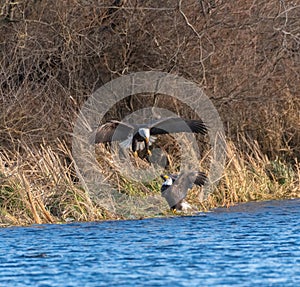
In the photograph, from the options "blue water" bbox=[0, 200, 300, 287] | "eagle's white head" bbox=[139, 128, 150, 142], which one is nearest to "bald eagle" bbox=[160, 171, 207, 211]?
"blue water" bbox=[0, 200, 300, 287]

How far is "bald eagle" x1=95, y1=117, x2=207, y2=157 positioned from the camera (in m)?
13.6

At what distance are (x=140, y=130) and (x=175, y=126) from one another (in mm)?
515

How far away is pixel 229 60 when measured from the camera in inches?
651

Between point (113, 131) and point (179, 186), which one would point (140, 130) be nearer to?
point (113, 131)

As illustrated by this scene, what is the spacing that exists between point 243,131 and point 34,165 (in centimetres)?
504

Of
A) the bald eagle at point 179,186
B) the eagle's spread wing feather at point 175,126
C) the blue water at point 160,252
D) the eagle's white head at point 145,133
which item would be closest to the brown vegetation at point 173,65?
the bald eagle at point 179,186

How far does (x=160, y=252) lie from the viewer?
32.5 feet

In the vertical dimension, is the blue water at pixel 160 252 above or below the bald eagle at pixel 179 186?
below

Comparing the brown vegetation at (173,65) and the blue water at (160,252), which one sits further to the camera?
the brown vegetation at (173,65)

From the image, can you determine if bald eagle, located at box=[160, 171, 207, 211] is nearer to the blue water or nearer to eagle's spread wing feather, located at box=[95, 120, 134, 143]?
the blue water

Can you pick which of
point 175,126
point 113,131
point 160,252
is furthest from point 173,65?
point 160,252

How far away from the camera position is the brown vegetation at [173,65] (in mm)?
15055

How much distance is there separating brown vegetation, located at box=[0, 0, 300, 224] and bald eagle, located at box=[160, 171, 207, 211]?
0.89 m

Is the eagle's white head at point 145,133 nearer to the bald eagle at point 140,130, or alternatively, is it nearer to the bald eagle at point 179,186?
the bald eagle at point 140,130
